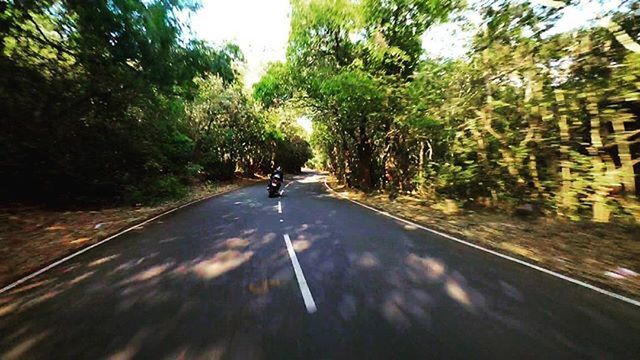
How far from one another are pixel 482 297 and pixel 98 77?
12.3 m

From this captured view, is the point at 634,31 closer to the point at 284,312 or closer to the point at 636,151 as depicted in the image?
the point at 636,151

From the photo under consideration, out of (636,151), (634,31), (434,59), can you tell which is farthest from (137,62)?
(636,151)

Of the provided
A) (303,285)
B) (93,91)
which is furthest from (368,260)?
(93,91)

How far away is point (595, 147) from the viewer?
34.0 feet

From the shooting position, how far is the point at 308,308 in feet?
Result: 15.4

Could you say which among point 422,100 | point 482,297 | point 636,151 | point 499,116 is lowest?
point 482,297

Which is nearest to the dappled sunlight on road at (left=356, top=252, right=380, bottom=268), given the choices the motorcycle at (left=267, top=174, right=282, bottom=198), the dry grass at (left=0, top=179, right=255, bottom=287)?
the dry grass at (left=0, top=179, right=255, bottom=287)

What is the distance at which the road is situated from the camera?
3.71 meters

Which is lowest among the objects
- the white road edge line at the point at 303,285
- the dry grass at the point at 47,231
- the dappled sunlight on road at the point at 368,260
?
the dappled sunlight on road at the point at 368,260

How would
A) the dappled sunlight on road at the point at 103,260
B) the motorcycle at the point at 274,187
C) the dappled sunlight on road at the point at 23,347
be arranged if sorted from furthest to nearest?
the motorcycle at the point at 274,187 → the dappled sunlight on road at the point at 103,260 → the dappled sunlight on road at the point at 23,347

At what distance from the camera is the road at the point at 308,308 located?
3711 mm

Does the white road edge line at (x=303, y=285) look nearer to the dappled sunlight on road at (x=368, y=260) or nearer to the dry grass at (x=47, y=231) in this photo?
the dappled sunlight on road at (x=368, y=260)

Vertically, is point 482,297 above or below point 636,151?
below

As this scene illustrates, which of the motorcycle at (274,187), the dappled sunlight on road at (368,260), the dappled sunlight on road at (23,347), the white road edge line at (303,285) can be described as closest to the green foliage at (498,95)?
the motorcycle at (274,187)
